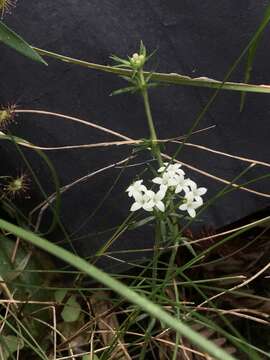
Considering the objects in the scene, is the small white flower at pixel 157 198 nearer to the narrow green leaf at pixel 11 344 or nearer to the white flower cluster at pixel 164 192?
the white flower cluster at pixel 164 192

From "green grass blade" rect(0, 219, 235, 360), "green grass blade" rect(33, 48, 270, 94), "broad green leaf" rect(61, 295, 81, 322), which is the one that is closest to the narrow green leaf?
"broad green leaf" rect(61, 295, 81, 322)

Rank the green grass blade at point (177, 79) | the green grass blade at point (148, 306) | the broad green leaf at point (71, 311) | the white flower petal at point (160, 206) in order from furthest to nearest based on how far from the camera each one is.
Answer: the broad green leaf at point (71, 311)
the green grass blade at point (177, 79)
the white flower petal at point (160, 206)
the green grass blade at point (148, 306)

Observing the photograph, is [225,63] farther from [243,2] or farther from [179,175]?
[179,175]

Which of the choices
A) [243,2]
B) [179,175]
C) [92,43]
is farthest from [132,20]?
[179,175]

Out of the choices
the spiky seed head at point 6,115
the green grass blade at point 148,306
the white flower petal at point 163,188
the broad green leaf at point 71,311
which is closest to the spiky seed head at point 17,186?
the spiky seed head at point 6,115

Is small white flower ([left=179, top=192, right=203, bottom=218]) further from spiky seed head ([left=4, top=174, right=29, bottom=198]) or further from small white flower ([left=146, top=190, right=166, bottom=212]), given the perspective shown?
spiky seed head ([left=4, top=174, right=29, bottom=198])

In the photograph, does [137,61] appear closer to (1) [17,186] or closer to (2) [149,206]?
(2) [149,206]
